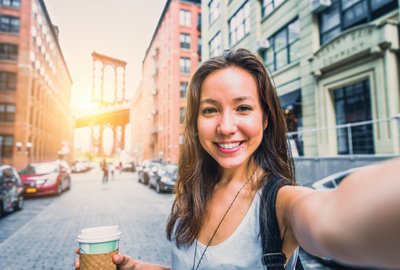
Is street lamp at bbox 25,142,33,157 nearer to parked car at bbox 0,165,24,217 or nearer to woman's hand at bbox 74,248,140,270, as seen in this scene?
parked car at bbox 0,165,24,217

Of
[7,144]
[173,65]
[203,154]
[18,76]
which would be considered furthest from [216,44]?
[7,144]

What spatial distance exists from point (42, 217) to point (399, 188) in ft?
31.3

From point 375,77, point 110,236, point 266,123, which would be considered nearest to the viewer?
point 110,236

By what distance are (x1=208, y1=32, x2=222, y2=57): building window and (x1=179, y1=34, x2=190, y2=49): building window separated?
510 inches

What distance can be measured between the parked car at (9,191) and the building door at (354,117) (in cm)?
993

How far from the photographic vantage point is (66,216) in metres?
8.13

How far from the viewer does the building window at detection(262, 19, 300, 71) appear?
12.3 metres

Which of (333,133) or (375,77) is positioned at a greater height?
(375,77)

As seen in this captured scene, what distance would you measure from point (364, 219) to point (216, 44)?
69.7 ft

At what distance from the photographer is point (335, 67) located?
10.2 m

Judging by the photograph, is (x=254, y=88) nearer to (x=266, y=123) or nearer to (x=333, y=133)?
(x=266, y=123)

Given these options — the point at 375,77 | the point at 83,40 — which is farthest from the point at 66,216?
the point at 375,77

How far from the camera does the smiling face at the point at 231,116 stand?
3.96 ft

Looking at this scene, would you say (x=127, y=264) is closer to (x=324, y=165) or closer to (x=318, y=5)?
(x=324, y=165)
